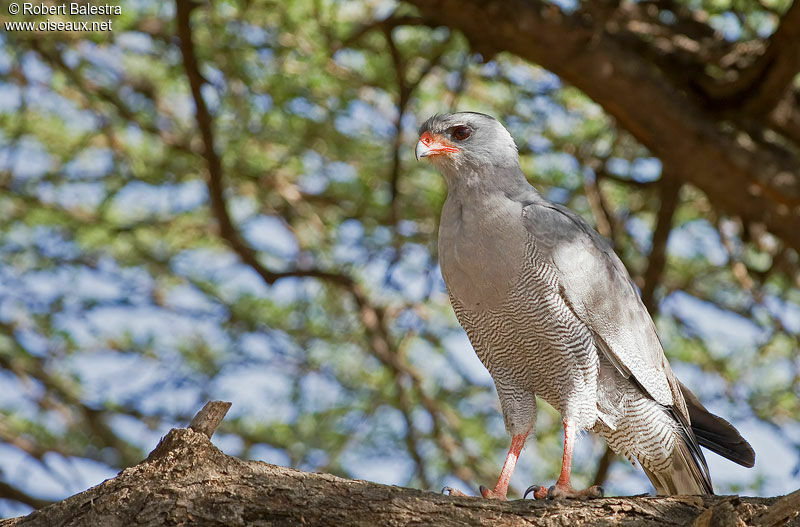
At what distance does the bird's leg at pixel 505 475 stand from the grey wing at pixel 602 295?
0.61 meters

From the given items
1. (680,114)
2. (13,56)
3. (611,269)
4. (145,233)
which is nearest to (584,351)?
(611,269)

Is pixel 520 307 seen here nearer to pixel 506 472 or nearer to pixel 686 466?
pixel 506 472

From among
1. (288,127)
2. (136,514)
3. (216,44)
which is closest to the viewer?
(136,514)

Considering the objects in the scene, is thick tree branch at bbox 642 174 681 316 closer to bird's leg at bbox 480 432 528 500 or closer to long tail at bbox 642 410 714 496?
long tail at bbox 642 410 714 496

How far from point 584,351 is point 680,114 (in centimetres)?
209

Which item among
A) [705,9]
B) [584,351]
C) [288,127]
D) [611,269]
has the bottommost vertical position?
[584,351]

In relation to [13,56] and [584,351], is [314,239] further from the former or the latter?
[584,351]

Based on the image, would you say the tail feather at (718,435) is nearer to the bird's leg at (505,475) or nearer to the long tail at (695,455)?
the long tail at (695,455)

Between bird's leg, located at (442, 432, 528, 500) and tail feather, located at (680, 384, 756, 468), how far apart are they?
1.05 meters

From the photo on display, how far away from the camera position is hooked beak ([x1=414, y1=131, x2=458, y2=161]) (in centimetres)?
531

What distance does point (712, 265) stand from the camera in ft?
28.2

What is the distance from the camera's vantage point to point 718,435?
17.6 feet

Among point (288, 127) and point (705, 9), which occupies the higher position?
point (288, 127)

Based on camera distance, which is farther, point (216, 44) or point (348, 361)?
point (348, 361)
